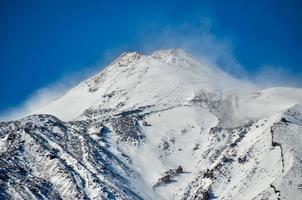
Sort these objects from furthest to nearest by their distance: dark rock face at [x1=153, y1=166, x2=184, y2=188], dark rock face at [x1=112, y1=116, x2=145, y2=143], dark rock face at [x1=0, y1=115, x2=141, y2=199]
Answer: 1. dark rock face at [x1=112, y1=116, x2=145, y2=143]
2. dark rock face at [x1=153, y1=166, x2=184, y2=188]
3. dark rock face at [x1=0, y1=115, x2=141, y2=199]

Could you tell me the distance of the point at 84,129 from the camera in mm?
179250

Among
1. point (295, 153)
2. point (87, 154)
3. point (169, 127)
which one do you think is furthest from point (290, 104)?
point (87, 154)

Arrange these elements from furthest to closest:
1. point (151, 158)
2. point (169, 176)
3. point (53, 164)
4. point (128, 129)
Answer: point (128, 129) → point (151, 158) → point (169, 176) → point (53, 164)

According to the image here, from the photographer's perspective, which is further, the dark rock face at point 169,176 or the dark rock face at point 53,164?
the dark rock face at point 169,176

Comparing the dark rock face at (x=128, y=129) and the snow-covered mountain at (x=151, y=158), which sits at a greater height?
the dark rock face at (x=128, y=129)

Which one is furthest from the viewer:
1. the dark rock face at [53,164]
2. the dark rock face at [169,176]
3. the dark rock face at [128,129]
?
Result: the dark rock face at [128,129]

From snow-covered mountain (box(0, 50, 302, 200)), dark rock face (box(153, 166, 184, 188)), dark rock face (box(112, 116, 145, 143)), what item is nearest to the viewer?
snow-covered mountain (box(0, 50, 302, 200))

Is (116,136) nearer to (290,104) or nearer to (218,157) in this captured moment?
(218,157)

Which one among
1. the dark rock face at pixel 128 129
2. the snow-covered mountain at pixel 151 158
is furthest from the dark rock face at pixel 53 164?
the dark rock face at pixel 128 129

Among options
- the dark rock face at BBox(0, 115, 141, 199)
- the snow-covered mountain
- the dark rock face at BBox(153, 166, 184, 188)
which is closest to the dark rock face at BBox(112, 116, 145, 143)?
the snow-covered mountain

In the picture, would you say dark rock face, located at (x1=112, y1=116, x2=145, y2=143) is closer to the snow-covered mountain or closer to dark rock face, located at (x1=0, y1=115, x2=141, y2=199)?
the snow-covered mountain

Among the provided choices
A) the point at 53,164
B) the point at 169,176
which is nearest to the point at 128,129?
the point at 169,176

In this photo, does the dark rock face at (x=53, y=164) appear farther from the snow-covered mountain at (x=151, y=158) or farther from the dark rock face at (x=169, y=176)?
the dark rock face at (x=169, y=176)

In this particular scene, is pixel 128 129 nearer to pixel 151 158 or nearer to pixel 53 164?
pixel 151 158
